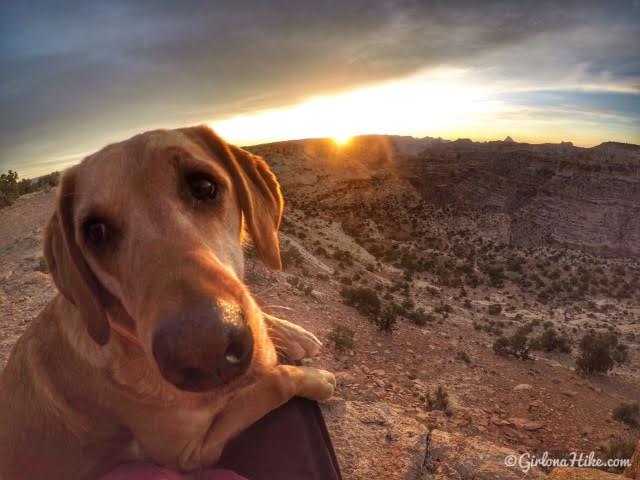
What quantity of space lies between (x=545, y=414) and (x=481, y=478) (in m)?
4.37

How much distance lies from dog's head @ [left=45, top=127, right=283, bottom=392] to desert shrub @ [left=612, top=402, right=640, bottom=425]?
8.35 metres

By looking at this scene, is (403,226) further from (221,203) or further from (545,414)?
(221,203)

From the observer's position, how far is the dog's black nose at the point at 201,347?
1.42 metres

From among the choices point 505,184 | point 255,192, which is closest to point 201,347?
point 255,192

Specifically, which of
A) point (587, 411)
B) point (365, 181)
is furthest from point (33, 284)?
point (365, 181)

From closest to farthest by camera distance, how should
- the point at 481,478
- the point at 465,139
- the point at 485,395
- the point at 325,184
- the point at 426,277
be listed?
the point at 481,478, the point at 485,395, the point at 426,277, the point at 325,184, the point at 465,139

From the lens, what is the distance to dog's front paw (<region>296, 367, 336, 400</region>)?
3467mm

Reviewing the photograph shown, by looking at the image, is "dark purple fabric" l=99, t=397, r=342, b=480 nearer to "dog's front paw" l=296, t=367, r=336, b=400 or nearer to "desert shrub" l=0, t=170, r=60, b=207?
"dog's front paw" l=296, t=367, r=336, b=400

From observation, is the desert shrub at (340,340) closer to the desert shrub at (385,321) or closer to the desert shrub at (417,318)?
the desert shrub at (385,321)

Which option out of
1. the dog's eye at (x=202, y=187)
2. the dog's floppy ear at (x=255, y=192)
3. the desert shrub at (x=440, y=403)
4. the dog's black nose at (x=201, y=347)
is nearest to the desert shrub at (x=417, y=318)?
the desert shrub at (x=440, y=403)

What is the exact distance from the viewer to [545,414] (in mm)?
7684

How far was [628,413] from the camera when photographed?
803 centimetres

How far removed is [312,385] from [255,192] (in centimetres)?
170

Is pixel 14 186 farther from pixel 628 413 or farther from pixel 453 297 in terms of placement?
pixel 628 413
